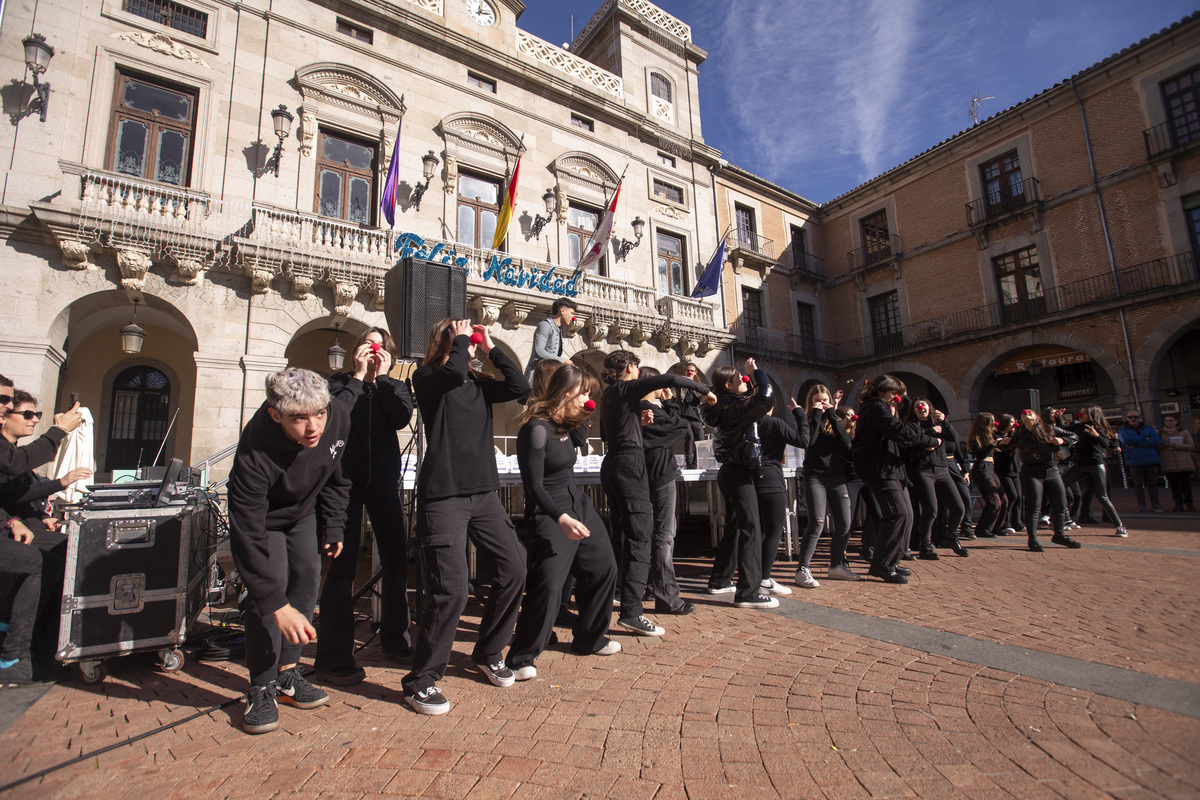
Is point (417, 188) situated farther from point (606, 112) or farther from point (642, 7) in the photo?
point (642, 7)

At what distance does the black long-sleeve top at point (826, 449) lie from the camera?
568 centimetres

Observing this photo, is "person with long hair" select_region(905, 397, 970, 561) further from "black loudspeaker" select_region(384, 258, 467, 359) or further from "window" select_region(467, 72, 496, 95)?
"window" select_region(467, 72, 496, 95)

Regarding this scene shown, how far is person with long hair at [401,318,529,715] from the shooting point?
2.86 meters

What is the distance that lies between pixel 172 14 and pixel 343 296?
7.01m

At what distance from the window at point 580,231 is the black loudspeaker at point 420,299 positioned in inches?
483

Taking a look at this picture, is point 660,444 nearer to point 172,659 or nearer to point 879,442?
point 879,442

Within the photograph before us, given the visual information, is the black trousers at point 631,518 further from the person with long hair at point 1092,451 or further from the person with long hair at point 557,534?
the person with long hair at point 1092,451

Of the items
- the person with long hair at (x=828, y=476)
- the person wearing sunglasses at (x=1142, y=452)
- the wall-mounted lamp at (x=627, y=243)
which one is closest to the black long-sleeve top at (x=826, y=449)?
the person with long hair at (x=828, y=476)

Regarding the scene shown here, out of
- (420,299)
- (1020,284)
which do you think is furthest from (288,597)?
(1020,284)

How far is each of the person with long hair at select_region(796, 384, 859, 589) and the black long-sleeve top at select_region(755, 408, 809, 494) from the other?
1.26 feet

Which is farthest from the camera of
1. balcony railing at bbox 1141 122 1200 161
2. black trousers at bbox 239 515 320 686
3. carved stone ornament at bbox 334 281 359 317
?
balcony railing at bbox 1141 122 1200 161

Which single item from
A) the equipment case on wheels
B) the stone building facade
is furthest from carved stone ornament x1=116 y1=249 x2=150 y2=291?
the equipment case on wheels

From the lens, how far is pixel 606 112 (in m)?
18.0

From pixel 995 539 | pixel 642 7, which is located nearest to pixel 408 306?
pixel 995 539
